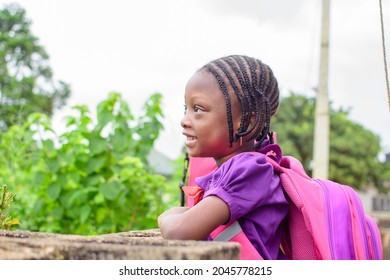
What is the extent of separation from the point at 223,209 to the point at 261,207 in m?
0.16

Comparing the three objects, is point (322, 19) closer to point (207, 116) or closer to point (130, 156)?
point (130, 156)

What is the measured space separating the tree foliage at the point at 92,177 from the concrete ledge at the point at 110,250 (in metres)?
2.63

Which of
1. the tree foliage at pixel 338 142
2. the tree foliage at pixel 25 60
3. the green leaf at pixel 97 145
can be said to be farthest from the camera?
the tree foliage at pixel 338 142

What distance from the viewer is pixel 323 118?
7.49 meters

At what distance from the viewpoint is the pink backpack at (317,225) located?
1.59 m

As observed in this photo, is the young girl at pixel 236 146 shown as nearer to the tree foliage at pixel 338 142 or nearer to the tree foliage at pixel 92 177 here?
the tree foliage at pixel 92 177

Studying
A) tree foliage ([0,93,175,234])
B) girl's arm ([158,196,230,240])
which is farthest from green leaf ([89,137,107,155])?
girl's arm ([158,196,230,240])

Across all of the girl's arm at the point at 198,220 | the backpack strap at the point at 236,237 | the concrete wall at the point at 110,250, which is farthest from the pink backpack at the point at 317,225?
the concrete wall at the point at 110,250

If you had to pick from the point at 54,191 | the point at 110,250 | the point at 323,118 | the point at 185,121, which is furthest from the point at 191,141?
the point at 323,118

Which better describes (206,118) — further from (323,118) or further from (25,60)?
(25,60)

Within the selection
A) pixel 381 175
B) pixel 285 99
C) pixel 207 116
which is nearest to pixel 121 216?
pixel 207 116

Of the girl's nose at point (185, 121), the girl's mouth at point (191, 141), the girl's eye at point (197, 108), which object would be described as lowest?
the girl's mouth at point (191, 141)

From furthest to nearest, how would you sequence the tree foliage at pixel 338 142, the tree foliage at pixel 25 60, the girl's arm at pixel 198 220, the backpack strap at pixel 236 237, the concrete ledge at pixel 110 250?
1. the tree foliage at pixel 338 142
2. the tree foliage at pixel 25 60
3. the backpack strap at pixel 236 237
4. the girl's arm at pixel 198 220
5. the concrete ledge at pixel 110 250
